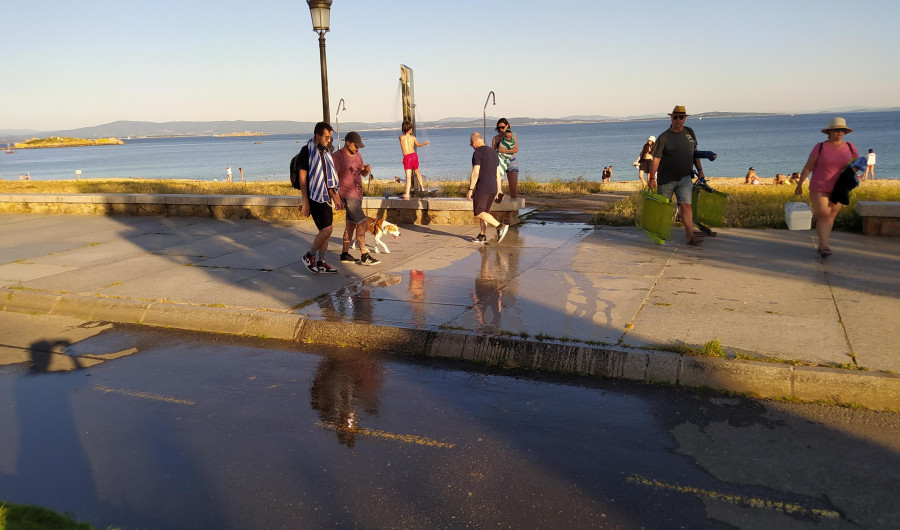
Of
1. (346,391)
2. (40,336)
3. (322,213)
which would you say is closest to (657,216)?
(322,213)

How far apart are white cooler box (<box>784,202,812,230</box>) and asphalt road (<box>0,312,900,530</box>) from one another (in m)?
6.51

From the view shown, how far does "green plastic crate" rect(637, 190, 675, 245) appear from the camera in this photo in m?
10.2

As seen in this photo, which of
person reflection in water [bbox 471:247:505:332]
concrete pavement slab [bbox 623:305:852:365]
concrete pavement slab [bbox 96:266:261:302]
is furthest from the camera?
concrete pavement slab [bbox 96:266:261:302]

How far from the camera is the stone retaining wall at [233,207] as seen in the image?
13.2 metres

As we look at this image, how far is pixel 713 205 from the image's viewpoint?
35.8ft

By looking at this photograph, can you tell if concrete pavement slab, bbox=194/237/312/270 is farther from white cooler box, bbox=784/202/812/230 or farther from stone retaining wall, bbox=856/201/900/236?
stone retaining wall, bbox=856/201/900/236

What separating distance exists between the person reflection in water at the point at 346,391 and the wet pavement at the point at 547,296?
0.49m

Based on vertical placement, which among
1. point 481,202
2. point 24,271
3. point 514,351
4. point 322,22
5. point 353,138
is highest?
point 322,22

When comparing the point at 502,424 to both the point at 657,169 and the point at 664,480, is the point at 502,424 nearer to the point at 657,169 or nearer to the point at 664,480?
the point at 664,480

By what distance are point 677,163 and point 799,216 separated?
2.28m

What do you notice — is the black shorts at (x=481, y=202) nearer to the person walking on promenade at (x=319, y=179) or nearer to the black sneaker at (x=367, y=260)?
the black sneaker at (x=367, y=260)

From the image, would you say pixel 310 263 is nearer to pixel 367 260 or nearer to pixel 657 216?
pixel 367 260

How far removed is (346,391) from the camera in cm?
559

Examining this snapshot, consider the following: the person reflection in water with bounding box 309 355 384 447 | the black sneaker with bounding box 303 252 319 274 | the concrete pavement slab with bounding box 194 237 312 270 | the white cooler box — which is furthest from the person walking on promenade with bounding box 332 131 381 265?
the white cooler box
